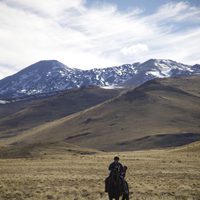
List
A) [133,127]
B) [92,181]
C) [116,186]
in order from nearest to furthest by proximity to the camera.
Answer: [116,186], [92,181], [133,127]

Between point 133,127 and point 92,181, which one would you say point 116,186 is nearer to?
point 92,181

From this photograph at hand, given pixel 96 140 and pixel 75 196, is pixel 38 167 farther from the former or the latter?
pixel 96 140

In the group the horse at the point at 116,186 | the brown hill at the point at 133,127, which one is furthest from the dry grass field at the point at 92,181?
the brown hill at the point at 133,127

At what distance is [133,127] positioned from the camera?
518ft

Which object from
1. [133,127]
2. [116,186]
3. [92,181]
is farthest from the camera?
[133,127]

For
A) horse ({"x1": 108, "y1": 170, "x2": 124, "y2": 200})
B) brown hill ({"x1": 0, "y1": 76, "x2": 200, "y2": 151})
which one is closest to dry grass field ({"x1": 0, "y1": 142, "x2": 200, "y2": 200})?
horse ({"x1": 108, "y1": 170, "x2": 124, "y2": 200})

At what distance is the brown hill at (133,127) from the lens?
447 ft

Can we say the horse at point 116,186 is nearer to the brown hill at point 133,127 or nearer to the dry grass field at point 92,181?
the dry grass field at point 92,181

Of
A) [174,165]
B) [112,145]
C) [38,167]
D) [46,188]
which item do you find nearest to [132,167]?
[174,165]

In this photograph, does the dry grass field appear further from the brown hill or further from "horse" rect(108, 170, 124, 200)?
the brown hill

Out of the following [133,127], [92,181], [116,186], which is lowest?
[92,181]

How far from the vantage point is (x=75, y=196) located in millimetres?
25391

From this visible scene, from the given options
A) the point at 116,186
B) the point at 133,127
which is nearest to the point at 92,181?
the point at 116,186

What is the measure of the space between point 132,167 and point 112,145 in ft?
317
